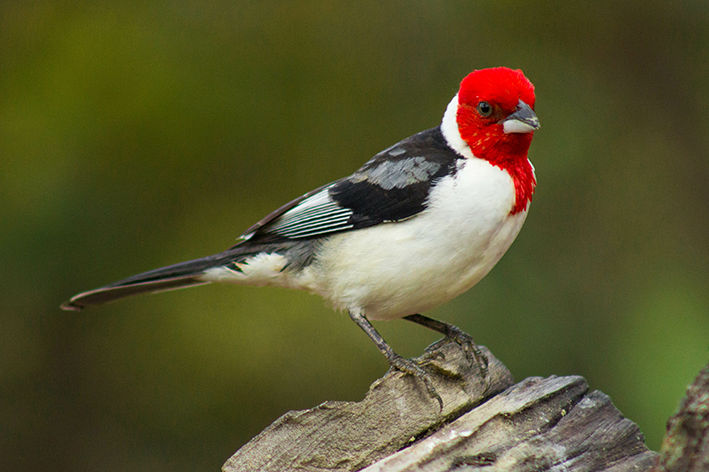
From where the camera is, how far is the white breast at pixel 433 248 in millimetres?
2973

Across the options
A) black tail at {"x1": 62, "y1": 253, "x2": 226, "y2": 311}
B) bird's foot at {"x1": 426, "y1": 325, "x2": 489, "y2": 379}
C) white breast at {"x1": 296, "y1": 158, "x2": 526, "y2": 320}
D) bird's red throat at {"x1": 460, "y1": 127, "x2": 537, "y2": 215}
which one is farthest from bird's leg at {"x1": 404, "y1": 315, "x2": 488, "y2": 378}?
black tail at {"x1": 62, "y1": 253, "x2": 226, "y2": 311}

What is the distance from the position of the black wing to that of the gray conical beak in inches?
10.2

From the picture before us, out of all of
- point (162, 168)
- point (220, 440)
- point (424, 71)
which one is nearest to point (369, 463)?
point (220, 440)

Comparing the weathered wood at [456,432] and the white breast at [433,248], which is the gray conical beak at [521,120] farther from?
the weathered wood at [456,432]

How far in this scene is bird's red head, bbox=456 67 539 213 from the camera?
305cm

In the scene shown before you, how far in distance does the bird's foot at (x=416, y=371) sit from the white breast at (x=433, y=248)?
10.5 inches

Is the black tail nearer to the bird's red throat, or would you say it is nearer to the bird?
the bird

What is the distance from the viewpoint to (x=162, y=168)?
4.80 m

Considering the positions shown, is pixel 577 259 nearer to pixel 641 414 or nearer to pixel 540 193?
pixel 540 193

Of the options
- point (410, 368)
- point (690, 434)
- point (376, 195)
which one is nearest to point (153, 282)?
point (376, 195)

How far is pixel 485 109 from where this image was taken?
10.2 feet

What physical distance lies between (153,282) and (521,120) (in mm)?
1823

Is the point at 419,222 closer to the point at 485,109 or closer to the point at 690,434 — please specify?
the point at 485,109

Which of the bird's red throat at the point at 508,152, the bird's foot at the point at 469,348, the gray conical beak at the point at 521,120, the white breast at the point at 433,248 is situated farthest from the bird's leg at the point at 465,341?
the gray conical beak at the point at 521,120
